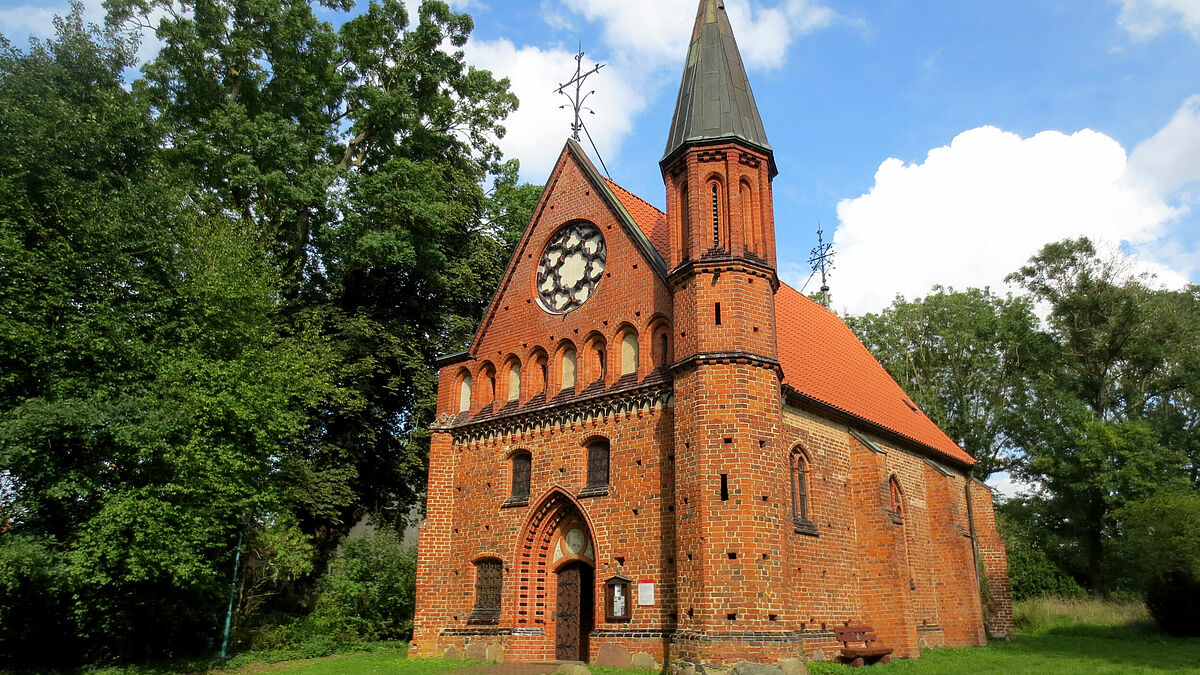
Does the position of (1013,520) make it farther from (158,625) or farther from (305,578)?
(158,625)

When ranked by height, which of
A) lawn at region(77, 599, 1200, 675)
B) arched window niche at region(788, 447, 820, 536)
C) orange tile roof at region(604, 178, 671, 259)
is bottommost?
lawn at region(77, 599, 1200, 675)

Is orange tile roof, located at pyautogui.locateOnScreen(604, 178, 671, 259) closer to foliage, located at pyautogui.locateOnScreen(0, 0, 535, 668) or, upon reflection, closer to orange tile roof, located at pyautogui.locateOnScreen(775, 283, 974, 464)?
orange tile roof, located at pyautogui.locateOnScreen(775, 283, 974, 464)

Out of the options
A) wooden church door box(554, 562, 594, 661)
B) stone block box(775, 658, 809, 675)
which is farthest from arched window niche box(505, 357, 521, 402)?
stone block box(775, 658, 809, 675)

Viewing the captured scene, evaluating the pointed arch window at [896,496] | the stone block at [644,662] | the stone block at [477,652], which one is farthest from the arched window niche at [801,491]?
the stone block at [477,652]

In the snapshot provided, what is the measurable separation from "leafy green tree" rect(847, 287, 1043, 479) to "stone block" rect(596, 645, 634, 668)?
28249 millimetres

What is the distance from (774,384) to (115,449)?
1271 centimetres

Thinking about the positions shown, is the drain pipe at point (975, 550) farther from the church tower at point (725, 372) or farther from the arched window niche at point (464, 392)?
the arched window niche at point (464, 392)

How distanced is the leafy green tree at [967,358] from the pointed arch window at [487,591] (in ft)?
90.1

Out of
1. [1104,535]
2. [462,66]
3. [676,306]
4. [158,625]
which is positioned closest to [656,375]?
[676,306]

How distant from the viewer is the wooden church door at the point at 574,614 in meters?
17.0

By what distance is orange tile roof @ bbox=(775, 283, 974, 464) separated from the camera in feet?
64.1

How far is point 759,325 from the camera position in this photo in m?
15.8

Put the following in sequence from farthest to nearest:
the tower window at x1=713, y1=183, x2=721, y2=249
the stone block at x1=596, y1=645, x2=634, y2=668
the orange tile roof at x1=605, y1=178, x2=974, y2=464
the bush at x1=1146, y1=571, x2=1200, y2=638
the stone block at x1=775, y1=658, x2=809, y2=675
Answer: the bush at x1=1146, y1=571, x2=1200, y2=638 → the orange tile roof at x1=605, y1=178, x2=974, y2=464 → the tower window at x1=713, y1=183, x2=721, y2=249 → the stone block at x1=596, y1=645, x2=634, y2=668 → the stone block at x1=775, y1=658, x2=809, y2=675

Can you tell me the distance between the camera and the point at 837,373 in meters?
22.0
